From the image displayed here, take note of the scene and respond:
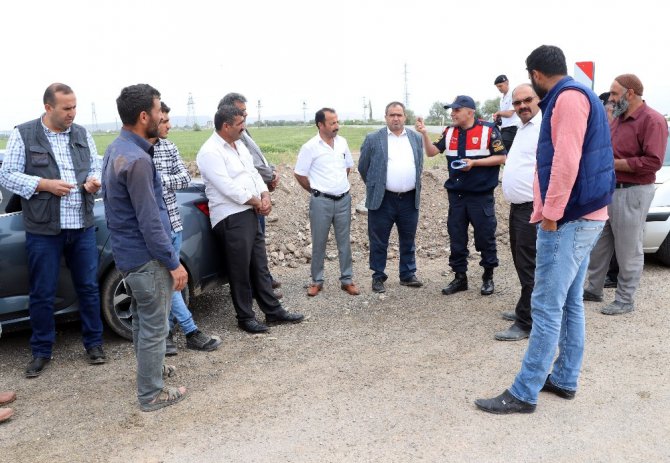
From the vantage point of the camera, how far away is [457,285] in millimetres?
6180

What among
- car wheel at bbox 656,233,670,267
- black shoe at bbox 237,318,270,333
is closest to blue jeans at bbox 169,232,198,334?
black shoe at bbox 237,318,270,333

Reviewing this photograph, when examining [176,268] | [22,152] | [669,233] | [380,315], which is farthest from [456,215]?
[22,152]

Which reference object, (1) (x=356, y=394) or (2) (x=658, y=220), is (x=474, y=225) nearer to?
(2) (x=658, y=220)

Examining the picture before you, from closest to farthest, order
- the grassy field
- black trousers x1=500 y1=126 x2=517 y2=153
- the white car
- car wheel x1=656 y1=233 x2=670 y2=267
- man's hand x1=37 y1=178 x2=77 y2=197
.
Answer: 1. man's hand x1=37 y1=178 x2=77 y2=197
2. the white car
3. car wheel x1=656 y1=233 x2=670 y2=267
4. black trousers x1=500 y1=126 x2=517 y2=153
5. the grassy field

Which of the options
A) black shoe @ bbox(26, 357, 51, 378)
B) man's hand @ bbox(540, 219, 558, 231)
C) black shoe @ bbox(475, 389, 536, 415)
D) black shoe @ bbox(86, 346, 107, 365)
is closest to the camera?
man's hand @ bbox(540, 219, 558, 231)

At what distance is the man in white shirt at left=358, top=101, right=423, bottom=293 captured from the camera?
6.21 m

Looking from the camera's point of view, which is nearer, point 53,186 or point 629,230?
point 53,186

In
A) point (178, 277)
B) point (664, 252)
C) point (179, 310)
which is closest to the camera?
point (178, 277)

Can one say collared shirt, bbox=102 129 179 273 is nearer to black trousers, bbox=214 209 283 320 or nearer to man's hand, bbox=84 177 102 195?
man's hand, bbox=84 177 102 195

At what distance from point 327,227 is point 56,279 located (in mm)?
2798

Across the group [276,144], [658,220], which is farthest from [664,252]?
[276,144]

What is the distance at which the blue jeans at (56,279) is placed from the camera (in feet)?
13.9

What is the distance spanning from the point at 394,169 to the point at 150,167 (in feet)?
10.8

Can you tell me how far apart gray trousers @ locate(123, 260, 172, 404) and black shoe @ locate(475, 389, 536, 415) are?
6.73ft
